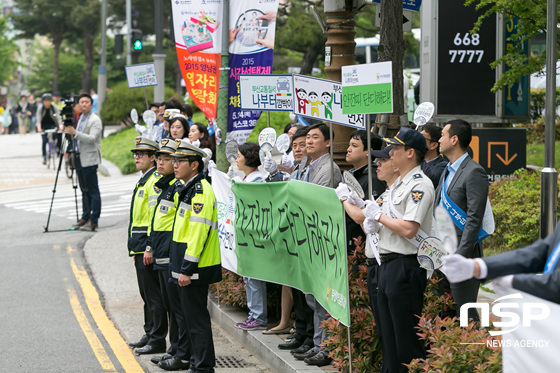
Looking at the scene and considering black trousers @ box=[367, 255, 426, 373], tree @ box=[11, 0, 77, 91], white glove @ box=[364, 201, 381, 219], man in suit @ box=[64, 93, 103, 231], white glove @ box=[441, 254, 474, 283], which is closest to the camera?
white glove @ box=[441, 254, 474, 283]

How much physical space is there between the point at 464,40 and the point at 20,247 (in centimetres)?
761

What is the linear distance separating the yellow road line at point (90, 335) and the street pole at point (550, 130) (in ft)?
13.1

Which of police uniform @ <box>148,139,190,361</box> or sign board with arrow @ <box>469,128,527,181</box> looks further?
sign board with arrow @ <box>469,128,527,181</box>

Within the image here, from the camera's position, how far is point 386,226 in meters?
5.63

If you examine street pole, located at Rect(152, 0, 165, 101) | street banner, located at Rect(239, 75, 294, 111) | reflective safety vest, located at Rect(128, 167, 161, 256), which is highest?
street pole, located at Rect(152, 0, 165, 101)

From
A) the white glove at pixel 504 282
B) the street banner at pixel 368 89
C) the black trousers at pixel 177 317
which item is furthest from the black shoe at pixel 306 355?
the white glove at pixel 504 282

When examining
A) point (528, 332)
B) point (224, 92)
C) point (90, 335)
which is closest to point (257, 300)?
point (90, 335)

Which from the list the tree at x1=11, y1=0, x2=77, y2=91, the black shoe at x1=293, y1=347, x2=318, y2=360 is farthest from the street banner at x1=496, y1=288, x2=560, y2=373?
the tree at x1=11, y1=0, x2=77, y2=91

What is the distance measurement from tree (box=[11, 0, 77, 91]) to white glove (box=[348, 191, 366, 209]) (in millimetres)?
52892

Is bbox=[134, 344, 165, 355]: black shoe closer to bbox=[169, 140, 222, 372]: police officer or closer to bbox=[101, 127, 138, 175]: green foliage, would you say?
bbox=[169, 140, 222, 372]: police officer

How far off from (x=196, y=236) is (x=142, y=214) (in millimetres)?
1384

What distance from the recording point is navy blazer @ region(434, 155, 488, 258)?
627 centimetres

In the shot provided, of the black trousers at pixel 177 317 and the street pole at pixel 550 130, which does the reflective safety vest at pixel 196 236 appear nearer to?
the black trousers at pixel 177 317

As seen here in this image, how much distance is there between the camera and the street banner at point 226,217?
8922 mm
